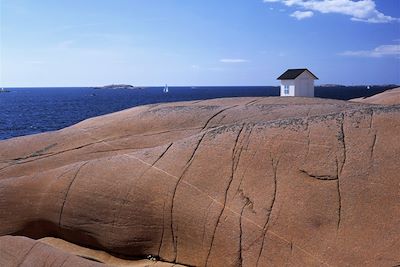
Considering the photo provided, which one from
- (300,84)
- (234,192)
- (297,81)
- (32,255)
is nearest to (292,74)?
(297,81)

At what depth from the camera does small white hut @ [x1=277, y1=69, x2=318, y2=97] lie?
4175 centimetres

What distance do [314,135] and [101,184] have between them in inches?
214

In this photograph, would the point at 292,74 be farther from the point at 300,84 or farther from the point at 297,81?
the point at 300,84

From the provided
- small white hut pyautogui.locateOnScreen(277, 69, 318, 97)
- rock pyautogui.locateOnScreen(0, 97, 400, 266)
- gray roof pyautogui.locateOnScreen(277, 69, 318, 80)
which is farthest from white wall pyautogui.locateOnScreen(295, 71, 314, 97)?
rock pyautogui.locateOnScreen(0, 97, 400, 266)

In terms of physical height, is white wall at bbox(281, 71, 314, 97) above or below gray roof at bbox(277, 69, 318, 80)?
below

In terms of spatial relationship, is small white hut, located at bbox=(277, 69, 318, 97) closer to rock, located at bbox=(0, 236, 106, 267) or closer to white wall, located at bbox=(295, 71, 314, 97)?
white wall, located at bbox=(295, 71, 314, 97)

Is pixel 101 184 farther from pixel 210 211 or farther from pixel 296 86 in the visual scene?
pixel 296 86

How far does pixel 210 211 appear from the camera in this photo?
9922 millimetres

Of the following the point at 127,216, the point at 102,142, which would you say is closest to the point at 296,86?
the point at 102,142

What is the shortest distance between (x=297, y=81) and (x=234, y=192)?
33.4 meters

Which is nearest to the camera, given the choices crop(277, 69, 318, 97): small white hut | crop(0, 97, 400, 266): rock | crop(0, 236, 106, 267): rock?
crop(0, 97, 400, 266): rock

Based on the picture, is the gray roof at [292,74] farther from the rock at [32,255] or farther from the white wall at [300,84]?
the rock at [32,255]

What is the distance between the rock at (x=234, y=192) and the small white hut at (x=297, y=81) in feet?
95.7

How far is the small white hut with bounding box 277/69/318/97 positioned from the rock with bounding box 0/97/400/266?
2918cm
